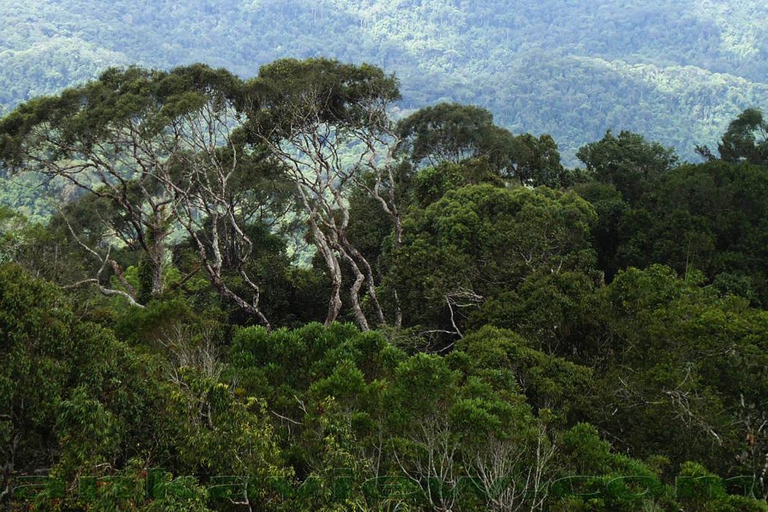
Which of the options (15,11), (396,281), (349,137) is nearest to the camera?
(396,281)

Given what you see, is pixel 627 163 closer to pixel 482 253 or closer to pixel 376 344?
pixel 482 253

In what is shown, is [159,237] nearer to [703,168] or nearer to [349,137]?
[349,137]

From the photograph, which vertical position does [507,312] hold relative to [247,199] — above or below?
above

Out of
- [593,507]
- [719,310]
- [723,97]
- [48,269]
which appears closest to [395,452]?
[593,507]

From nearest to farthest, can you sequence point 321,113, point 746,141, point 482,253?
point 482,253 → point 321,113 → point 746,141

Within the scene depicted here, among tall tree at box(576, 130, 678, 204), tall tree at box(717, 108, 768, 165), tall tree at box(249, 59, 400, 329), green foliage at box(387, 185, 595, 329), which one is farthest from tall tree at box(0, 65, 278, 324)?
tall tree at box(717, 108, 768, 165)

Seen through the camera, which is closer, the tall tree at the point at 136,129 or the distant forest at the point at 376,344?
the distant forest at the point at 376,344

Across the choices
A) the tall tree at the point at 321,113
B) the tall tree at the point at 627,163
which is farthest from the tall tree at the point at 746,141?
the tall tree at the point at 321,113

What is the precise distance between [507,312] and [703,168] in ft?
39.3

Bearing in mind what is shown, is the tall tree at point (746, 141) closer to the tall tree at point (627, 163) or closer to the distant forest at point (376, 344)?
the tall tree at point (627, 163)

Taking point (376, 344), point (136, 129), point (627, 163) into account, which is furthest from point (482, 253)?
point (627, 163)

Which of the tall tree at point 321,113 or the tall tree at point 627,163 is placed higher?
the tall tree at point 321,113

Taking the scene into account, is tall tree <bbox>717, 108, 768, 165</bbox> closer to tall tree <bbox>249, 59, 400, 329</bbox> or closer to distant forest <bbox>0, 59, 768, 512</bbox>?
distant forest <bbox>0, 59, 768, 512</bbox>

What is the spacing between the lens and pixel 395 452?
33.7 ft
